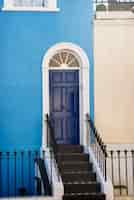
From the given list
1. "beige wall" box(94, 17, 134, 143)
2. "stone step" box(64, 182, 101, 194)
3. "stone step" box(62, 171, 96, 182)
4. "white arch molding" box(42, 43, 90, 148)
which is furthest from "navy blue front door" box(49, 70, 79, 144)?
"stone step" box(64, 182, 101, 194)

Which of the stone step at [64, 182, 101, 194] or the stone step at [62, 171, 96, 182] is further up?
the stone step at [62, 171, 96, 182]

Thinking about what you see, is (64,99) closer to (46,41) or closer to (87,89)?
(87,89)

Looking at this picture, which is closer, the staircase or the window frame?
the staircase

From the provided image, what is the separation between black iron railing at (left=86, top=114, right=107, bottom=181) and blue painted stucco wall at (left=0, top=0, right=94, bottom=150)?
1.82 feet

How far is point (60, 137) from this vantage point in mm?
14539

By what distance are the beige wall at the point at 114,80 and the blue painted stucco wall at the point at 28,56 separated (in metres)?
0.24

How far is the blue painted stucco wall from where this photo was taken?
14164 mm

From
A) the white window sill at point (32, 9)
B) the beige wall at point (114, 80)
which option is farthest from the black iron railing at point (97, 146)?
the white window sill at point (32, 9)

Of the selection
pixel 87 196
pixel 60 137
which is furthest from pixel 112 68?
pixel 87 196

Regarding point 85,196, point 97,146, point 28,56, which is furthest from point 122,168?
point 28,56

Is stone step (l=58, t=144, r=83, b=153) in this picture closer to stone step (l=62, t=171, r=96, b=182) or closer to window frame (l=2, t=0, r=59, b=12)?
stone step (l=62, t=171, r=96, b=182)

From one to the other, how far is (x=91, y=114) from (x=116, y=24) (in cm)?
249

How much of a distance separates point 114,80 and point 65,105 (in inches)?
57.7

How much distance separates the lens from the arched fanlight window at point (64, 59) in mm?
14531
